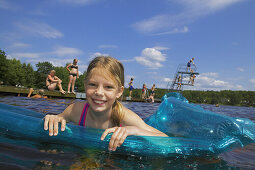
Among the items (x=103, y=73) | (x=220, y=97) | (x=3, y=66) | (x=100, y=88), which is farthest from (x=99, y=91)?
(x=220, y=97)

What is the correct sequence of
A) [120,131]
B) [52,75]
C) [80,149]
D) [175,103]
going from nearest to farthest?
[120,131] < [80,149] < [175,103] < [52,75]

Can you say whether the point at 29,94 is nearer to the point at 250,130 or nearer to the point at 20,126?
the point at 20,126

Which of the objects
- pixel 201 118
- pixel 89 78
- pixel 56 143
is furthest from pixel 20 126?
pixel 201 118

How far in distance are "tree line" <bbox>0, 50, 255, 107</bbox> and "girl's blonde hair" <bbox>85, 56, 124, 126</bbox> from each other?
77.7 inches

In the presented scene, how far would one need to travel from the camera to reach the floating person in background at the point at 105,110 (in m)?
1.86

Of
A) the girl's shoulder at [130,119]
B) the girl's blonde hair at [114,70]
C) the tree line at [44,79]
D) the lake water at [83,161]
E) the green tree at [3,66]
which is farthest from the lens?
the tree line at [44,79]

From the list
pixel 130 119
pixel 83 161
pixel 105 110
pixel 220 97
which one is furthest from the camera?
pixel 220 97

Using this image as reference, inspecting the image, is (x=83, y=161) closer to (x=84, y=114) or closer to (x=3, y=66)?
(x=84, y=114)

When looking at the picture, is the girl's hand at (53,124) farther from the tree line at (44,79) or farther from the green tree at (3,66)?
the green tree at (3,66)

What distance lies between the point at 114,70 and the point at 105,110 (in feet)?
1.62

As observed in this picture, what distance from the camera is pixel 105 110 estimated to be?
2416mm

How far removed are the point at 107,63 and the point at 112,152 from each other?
975mm


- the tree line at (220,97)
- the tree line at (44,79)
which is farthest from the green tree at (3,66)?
the tree line at (220,97)

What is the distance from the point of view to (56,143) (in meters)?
1.99
